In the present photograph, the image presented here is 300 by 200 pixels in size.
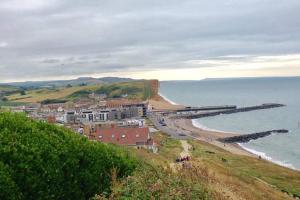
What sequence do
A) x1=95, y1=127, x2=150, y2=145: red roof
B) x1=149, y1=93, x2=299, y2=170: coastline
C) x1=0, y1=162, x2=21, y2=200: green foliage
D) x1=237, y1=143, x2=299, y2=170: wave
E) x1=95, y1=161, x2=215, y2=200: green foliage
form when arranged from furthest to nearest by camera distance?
x1=149, y1=93, x2=299, y2=170: coastline
x1=237, y1=143, x2=299, y2=170: wave
x1=95, y1=127, x2=150, y2=145: red roof
x1=95, y1=161, x2=215, y2=200: green foliage
x1=0, y1=162, x2=21, y2=200: green foliage

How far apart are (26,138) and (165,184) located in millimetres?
3061

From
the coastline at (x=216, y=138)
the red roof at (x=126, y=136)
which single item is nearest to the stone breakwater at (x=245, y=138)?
the coastline at (x=216, y=138)

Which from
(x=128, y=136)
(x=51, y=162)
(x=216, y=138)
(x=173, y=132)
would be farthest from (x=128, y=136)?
(x=51, y=162)

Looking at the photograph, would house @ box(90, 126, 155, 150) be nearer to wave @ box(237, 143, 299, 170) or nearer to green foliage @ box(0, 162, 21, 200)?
wave @ box(237, 143, 299, 170)

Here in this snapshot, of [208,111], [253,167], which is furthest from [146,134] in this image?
[208,111]

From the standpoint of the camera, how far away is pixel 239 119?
13725cm

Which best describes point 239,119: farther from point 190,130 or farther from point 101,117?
point 101,117

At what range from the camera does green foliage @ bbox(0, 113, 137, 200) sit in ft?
30.0

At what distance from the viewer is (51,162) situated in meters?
9.80

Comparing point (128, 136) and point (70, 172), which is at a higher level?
point (70, 172)

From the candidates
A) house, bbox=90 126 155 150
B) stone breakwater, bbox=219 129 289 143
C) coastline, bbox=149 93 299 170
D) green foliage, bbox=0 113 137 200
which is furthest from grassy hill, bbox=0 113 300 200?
stone breakwater, bbox=219 129 289 143

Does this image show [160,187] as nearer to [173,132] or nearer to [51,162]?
[51,162]

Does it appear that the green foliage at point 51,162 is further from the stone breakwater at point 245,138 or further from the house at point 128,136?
the stone breakwater at point 245,138

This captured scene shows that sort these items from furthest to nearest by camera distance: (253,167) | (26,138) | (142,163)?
(253,167)
(142,163)
(26,138)
